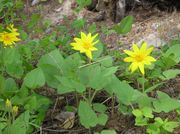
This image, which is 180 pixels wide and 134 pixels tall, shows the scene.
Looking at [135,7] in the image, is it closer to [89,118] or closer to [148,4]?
[148,4]

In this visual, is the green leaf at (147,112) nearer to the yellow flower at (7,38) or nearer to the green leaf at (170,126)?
the green leaf at (170,126)

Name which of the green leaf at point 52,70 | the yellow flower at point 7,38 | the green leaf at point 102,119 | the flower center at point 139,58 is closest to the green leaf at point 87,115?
the green leaf at point 102,119

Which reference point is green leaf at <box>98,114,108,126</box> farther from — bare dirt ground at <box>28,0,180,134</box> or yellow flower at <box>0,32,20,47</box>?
yellow flower at <box>0,32,20,47</box>

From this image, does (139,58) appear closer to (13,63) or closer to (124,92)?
(124,92)

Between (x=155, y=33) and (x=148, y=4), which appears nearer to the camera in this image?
(x=155, y=33)

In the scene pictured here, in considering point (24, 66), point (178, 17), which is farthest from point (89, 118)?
point (178, 17)
